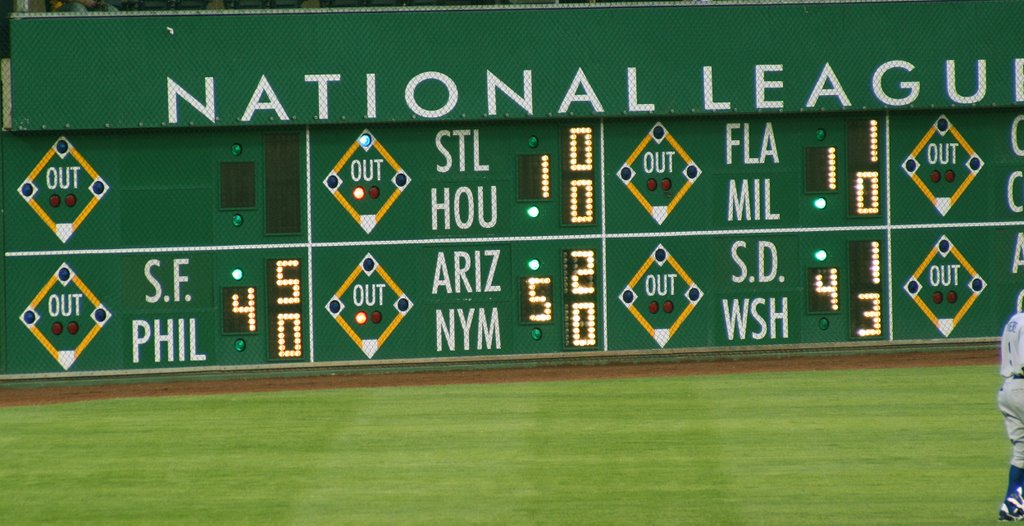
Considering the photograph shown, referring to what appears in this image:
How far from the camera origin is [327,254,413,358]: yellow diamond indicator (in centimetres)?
1820

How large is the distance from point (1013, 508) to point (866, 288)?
8.08 m

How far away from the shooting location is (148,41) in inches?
701

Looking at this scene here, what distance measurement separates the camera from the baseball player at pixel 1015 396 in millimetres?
10297

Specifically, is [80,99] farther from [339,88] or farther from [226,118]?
[339,88]

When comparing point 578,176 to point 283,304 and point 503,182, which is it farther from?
point 283,304

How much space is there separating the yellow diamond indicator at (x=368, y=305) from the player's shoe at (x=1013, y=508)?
28.2 feet

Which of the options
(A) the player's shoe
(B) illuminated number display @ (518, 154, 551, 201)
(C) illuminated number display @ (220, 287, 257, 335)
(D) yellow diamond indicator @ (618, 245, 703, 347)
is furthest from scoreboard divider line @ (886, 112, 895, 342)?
(A) the player's shoe

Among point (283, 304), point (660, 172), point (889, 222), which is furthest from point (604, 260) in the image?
point (283, 304)

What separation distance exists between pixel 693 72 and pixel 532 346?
11.3 feet

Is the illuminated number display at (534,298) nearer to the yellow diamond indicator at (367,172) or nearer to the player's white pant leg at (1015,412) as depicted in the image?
the yellow diamond indicator at (367,172)

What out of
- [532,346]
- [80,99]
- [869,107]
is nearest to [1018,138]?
[869,107]

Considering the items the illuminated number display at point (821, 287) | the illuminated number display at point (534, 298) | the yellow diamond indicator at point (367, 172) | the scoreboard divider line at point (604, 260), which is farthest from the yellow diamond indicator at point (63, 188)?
the illuminated number display at point (821, 287)

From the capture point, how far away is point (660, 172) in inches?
725

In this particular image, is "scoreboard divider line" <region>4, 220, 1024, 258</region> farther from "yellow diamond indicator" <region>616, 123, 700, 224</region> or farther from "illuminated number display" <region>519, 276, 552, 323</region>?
"illuminated number display" <region>519, 276, 552, 323</region>
